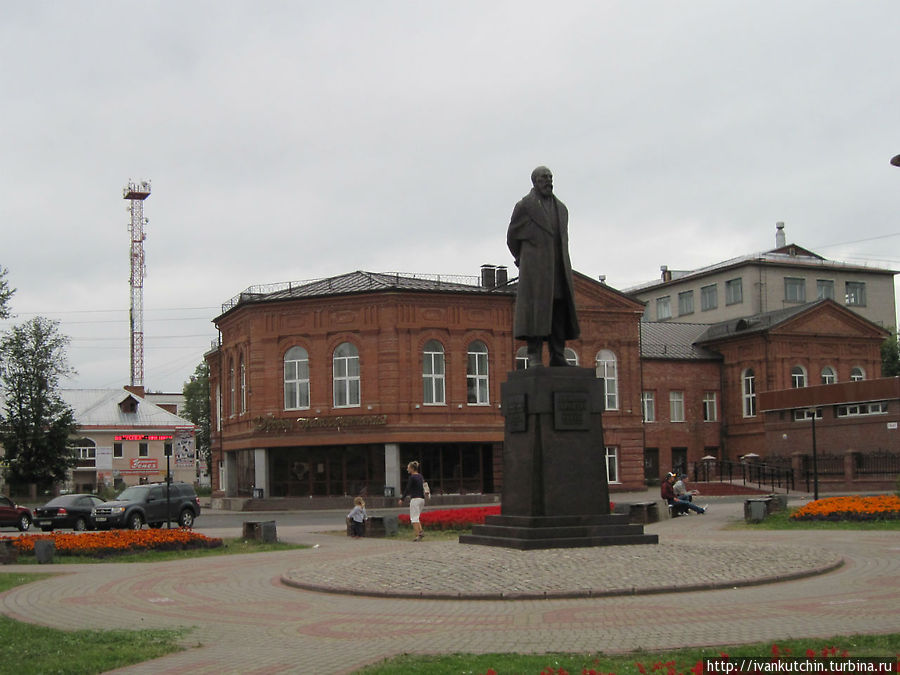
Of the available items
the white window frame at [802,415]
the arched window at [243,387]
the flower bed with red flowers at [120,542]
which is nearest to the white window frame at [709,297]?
the white window frame at [802,415]

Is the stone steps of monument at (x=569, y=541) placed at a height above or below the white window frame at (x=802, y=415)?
below

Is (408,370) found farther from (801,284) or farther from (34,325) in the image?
(801,284)

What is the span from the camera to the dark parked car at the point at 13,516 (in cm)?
3600

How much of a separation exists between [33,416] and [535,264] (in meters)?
54.9

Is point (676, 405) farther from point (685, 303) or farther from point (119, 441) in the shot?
point (119, 441)

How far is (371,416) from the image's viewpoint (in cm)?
4894

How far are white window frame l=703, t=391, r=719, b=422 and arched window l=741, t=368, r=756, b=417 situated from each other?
1965mm

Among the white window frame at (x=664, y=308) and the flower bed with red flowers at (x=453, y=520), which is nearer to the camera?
the flower bed with red flowers at (x=453, y=520)

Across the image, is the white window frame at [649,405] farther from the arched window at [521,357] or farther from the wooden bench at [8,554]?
the wooden bench at [8,554]

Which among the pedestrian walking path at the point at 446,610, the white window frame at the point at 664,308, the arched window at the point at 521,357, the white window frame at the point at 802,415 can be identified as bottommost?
the pedestrian walking path at the point at 446,610

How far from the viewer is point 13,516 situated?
3634cm

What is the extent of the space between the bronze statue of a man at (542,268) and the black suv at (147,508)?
17982 mm

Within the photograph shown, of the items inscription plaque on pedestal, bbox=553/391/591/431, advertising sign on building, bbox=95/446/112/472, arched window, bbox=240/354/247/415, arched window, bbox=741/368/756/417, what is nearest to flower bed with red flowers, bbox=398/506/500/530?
inscription plaque on pedestal, bbox=553/391/591/431

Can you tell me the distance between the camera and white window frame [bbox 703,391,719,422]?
213 feet
